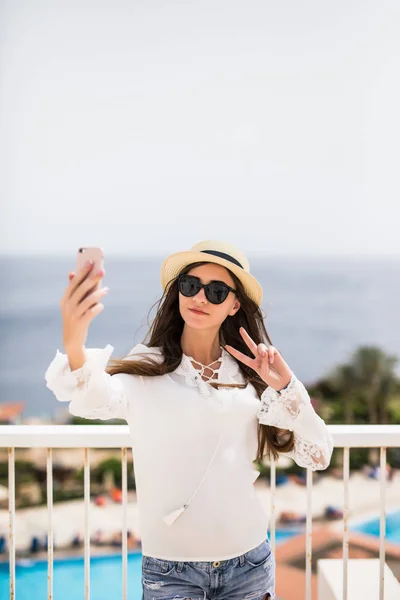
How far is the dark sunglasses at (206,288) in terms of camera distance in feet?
5.33

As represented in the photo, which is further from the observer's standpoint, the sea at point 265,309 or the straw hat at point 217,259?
the sea at point 265,309

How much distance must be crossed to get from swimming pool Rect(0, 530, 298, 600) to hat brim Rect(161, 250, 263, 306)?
8.63 metres

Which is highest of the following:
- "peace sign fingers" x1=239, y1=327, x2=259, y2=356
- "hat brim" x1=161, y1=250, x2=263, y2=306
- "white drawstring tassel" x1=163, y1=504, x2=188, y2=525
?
"hat brim" x1=161, y1=250, x2=263, y2=306

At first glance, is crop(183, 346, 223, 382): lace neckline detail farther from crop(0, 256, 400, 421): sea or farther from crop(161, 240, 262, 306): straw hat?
crop(0, 256, 400, 421): sea

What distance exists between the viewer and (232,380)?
1681 millimetres

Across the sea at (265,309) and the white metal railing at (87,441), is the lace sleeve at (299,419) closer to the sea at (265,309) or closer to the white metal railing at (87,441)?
the white metal railing at (87,441)

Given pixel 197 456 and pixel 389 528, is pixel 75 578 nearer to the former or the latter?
pixel 389 528

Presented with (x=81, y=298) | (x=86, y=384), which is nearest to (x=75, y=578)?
(x=86, y=384)

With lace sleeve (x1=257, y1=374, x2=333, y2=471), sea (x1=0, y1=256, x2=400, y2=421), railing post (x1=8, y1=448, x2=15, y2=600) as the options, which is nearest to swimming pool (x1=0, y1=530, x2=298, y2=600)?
sea (x1=0, y1=256, x2=400, y2=421)

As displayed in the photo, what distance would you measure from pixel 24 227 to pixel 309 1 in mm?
7205

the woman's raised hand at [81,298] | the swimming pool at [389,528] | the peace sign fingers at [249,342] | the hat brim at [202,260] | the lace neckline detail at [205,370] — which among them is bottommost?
the swimming pool at [389,528]

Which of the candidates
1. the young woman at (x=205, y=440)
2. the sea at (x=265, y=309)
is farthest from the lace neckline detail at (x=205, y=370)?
the sea at (x=265, y=309)

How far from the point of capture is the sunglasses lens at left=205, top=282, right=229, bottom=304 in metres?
1.62

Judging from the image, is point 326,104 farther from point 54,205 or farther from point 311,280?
point 54,205
